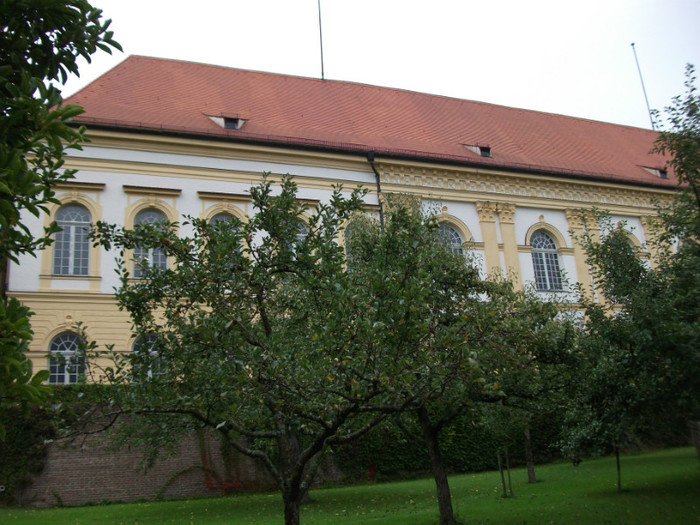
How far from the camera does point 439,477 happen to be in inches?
463

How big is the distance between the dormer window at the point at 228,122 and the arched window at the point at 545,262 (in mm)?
12845

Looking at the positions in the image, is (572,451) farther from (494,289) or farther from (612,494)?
(612,494)

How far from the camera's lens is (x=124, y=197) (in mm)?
21781

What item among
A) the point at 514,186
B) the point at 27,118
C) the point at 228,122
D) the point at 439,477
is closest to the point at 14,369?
the point at 27,118

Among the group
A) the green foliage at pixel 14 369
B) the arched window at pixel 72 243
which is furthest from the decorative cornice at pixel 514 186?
the green foliage at pixel 14 369

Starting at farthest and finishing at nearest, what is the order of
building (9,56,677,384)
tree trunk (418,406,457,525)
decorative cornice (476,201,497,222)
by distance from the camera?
decorative cornice (476,201,497,222)
building (9,56,677,384)
tree trunk (418,406,457,525)

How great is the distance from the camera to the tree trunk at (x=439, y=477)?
37.4 ft

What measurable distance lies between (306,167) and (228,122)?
328 cm

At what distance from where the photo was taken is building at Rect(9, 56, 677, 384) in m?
20.8

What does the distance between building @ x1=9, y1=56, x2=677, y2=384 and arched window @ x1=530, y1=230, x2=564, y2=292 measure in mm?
54

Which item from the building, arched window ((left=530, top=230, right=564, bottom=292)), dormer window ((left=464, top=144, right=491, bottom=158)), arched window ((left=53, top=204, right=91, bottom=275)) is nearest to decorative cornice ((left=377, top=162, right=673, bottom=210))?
the building

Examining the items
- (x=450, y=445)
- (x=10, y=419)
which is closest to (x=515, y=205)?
(x=450, y=445)

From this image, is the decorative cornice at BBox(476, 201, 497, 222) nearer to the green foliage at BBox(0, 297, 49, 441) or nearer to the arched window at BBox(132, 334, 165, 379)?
the arched window at BBox(132, 334, 165, 379)

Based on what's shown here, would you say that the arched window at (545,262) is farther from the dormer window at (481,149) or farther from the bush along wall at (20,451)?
the bush along wall at (20,451)
